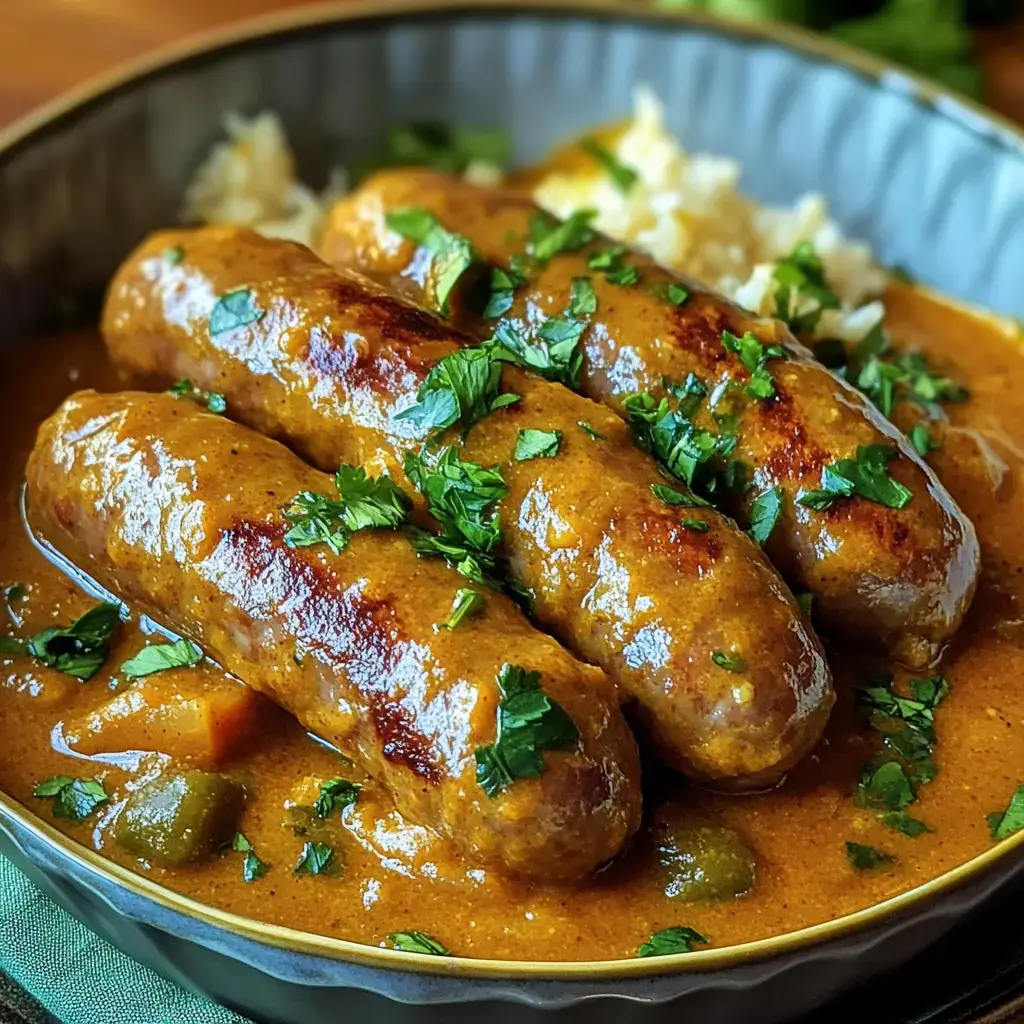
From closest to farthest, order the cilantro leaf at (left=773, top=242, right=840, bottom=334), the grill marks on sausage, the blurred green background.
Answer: the grill marks on sausage
the cilantro leaf at (left=773, top=242, right=840, bottom=334)
the blurred green background

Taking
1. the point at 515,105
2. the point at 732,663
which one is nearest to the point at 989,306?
the point at 515,105

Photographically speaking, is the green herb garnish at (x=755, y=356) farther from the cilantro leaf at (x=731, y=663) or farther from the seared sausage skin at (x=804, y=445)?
the cilantro leaf at (x=731, y=663)

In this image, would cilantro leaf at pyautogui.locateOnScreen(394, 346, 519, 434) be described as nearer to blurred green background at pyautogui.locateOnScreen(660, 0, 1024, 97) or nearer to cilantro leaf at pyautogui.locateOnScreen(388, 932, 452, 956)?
cilantro leaf at pyautogui.locateOnScreen(388, 932, 452, 956)

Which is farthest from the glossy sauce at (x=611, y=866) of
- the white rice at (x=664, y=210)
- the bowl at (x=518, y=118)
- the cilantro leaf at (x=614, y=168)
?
the cilantro leaf at (x=614, y=168)

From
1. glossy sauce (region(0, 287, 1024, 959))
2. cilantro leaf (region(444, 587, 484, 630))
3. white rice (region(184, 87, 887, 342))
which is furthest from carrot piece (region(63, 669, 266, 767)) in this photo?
white rice (region(184, 87, 887, 342))

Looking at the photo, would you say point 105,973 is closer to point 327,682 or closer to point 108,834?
point 108,834
